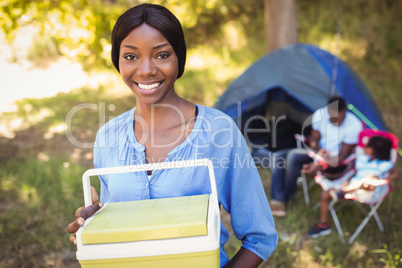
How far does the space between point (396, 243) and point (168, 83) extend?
276cm

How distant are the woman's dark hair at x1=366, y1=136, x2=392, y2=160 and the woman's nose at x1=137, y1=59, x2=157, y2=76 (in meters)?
2.57

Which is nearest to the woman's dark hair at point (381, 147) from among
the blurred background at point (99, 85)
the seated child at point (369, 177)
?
the seated child at point (369, 177)

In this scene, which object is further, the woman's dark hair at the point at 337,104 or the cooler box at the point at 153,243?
the woman's dark hair at the point at 337,104

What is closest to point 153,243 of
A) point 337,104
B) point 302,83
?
point 337,104

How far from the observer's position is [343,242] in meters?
2.95

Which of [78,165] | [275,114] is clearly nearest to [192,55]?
[275,114]

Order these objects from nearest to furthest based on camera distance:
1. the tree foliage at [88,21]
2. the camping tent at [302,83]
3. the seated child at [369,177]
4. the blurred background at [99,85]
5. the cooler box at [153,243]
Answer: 1. the cooler box at [153,243]
2. the seated child at [369,177]
3. the blurred background at [99,85]
4. the camping tent at [302,83]
5. the tree foliage at [88,21]

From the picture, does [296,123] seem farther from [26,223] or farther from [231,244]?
[26,223]

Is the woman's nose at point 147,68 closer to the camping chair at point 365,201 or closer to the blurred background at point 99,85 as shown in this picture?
the blurred background at point 99,85

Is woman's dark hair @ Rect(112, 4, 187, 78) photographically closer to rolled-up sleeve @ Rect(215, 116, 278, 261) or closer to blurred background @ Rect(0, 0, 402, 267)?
rolled-up sleeve @ Rect(215, 116, 278, 261)

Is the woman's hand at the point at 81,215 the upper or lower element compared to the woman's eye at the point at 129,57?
lower

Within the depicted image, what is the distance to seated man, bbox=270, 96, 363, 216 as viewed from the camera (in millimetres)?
3395

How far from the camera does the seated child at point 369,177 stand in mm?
2885

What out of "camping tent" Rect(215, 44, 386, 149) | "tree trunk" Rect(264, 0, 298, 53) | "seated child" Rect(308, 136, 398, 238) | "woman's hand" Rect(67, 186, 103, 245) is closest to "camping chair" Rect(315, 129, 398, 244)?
"seated child" Rect(308, 136, 398, 238)
